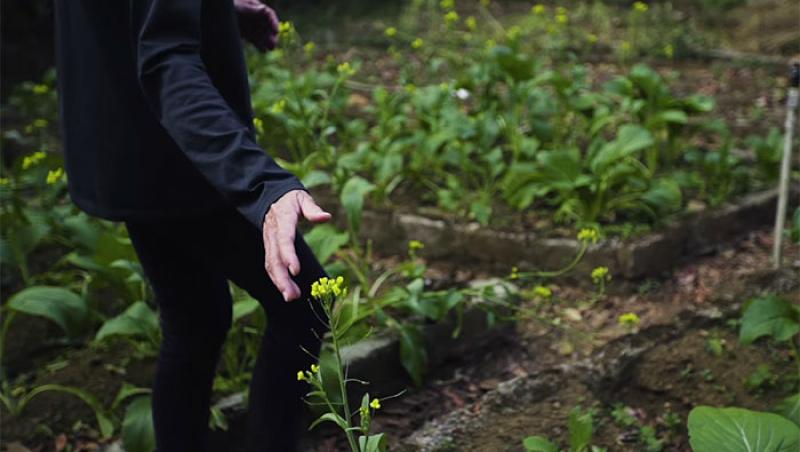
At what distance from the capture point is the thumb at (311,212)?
162 centimetres

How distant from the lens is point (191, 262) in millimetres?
2334

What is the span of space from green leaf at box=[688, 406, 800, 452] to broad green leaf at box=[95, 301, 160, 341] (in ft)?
5.13

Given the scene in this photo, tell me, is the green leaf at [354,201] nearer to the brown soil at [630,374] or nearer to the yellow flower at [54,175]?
the brown soil at [630,374]

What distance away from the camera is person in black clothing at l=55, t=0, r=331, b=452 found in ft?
5.96

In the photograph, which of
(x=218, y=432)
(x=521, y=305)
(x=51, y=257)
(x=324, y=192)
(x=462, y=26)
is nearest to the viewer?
(x=218, y=432)

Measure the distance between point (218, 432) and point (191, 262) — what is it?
781 mm

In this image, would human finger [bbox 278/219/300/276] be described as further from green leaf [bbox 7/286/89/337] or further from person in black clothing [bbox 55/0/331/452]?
green leaf [bbox 7/286/89/337]

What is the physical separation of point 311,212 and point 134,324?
1513 mm

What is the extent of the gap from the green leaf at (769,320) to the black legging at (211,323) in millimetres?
1309

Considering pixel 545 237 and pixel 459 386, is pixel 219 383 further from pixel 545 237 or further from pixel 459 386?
pixel 545 237

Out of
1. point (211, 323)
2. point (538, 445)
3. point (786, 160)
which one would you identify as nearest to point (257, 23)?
point (211, 323)

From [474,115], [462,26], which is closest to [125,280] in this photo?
[474,115]

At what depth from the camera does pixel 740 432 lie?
7.39 ft

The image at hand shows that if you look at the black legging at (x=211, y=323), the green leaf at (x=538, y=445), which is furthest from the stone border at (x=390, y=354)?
the green leaf at (x=538, y=445)
